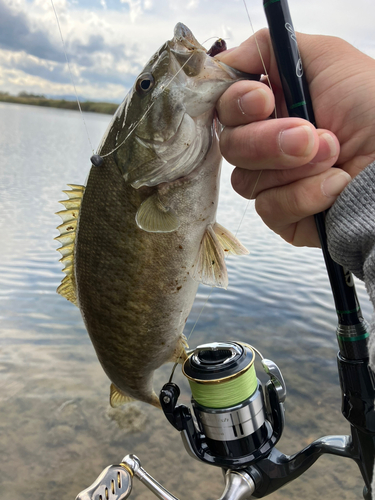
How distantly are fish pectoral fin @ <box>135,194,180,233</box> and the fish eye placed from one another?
43cm

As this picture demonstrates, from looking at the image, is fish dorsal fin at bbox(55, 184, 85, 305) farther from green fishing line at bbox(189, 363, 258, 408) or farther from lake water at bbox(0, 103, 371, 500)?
lake water at bbox(0, 103, 371, 500)

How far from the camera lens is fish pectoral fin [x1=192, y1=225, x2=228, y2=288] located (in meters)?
1.78

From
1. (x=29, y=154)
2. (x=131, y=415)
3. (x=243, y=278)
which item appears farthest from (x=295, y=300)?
(x=29, y=154)

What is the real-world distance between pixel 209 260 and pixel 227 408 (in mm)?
637

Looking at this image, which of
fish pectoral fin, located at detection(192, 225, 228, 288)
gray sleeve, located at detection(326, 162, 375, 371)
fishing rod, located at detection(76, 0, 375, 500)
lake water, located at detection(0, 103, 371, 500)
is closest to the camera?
gray sleeve, located at detection(326, 162, 375, 371)

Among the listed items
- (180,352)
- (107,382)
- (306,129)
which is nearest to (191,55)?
(306,129)

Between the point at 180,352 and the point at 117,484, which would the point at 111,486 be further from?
the point at 180,352

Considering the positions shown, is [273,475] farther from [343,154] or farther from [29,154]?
[29,154]

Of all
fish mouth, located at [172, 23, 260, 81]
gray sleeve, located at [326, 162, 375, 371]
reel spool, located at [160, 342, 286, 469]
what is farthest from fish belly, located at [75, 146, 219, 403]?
gray sleeve, located at [326, 162, 375, 371]

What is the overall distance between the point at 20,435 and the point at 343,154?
4.02 meters

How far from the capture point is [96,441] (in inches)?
160

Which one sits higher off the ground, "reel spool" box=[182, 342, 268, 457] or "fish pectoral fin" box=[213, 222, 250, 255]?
"fish pectoral fin" box=[213, 222, 250, 255]

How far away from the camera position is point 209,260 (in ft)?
5.86

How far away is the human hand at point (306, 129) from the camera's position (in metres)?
1.42
